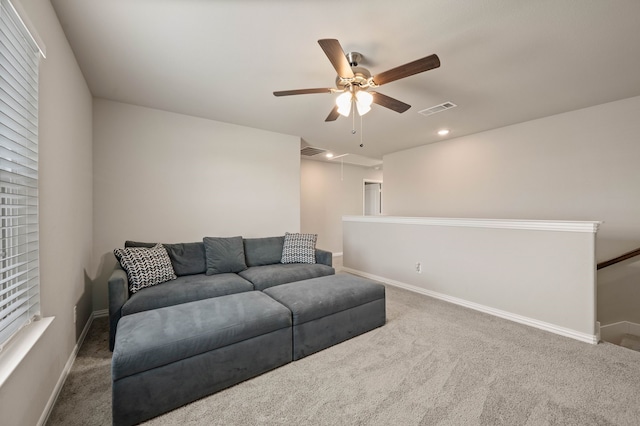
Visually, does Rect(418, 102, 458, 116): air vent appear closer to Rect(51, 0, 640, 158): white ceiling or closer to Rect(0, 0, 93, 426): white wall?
Rect(51, 0, 640, 158): white ceiling

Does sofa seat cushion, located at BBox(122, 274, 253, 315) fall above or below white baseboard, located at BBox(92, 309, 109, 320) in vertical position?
above

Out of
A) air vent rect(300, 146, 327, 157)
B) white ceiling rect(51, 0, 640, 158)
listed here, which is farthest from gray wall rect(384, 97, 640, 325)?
air vent rect(300, 146, 327, 157)

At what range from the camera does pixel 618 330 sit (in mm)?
3150

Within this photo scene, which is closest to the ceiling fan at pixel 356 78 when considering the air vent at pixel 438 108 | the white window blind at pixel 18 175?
the air vent at pixel 438 108

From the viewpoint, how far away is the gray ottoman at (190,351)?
58.2 inches

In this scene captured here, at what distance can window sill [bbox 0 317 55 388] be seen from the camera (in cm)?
108

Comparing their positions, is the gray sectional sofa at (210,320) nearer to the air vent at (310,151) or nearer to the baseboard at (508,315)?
the baseboard at (508,315)

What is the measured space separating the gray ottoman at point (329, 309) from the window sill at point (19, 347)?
1475 mm

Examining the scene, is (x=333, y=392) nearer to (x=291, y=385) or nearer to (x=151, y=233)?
(x=291, y=385)

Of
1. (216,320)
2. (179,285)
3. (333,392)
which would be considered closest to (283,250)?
(179,285)

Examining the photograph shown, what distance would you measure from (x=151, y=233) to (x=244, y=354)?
2.34 meters

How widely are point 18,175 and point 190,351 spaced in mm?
1319

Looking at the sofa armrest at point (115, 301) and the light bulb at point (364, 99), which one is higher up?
the light bulb at point (364, 99)

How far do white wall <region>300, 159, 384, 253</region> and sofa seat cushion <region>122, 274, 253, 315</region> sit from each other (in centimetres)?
335
